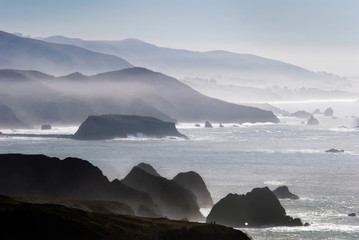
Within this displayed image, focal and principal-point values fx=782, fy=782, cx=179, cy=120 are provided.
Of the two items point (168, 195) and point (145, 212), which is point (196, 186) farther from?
point (145, 212)

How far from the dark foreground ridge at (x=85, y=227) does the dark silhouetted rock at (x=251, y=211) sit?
37.2 metres

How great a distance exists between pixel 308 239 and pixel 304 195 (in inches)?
1968

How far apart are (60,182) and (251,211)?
28948 millimetres

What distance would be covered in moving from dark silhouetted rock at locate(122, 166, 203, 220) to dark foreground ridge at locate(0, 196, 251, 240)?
3935cm

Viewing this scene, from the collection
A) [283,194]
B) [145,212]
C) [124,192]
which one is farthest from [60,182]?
[283,194]

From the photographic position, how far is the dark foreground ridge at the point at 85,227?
71.8 meters

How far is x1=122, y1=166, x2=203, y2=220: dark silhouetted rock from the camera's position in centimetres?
11925

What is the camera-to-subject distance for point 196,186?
442 ft

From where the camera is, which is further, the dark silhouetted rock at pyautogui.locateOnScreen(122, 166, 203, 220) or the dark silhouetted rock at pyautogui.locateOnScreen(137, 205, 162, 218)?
the dark silhouetted rock at pyautogui.locateOnScreen(122, 166, 203, 220)

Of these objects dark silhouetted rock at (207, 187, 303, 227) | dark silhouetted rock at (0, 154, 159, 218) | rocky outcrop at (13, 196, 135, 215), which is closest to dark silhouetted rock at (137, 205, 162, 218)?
dark silhouetted rock at (0, 154, 159, 218)

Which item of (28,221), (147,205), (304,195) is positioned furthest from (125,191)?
(304,195)

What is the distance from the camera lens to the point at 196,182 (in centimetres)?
13512

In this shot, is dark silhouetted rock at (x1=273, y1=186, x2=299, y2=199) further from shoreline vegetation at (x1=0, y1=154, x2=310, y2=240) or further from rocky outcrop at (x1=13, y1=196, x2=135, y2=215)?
rocky outcrop at (x1=13, y1=196, x2=135, y2=215)

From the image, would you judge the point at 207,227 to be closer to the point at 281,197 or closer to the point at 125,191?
the point at 125,191
